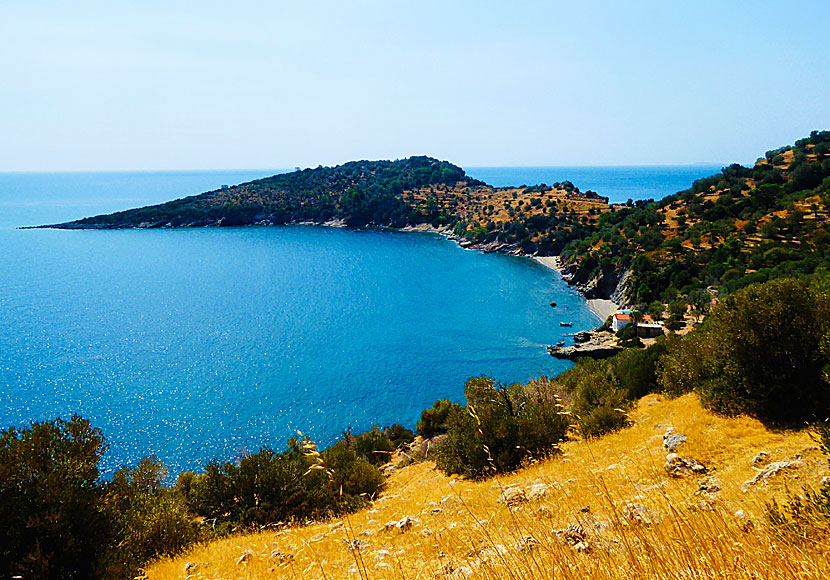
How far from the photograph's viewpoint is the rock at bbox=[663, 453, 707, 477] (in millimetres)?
9624

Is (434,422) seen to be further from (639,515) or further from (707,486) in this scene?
(639,515)

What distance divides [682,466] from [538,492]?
331cm

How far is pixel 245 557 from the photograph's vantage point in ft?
33.2

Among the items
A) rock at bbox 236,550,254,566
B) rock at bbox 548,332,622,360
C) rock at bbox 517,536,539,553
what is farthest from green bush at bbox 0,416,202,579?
rock at bbox 548,332,622,360

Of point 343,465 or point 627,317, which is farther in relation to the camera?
point 627,317

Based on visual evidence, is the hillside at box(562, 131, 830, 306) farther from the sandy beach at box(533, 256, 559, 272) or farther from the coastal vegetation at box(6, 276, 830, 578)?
the coastal vegetation at box(6, 276, 830, 578)

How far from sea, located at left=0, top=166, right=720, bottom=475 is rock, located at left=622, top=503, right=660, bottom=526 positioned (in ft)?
104

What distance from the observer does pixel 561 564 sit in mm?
4723

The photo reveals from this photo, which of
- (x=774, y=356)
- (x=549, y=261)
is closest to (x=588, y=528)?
(x=774, y=356)

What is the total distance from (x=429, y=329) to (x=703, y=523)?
6246 cm

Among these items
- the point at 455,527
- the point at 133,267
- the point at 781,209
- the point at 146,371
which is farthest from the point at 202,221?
the point at 455,527

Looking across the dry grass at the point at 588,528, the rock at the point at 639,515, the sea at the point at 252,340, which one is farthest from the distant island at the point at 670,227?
the rock at the point at 639,515

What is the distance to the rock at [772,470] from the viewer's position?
26.8 feet

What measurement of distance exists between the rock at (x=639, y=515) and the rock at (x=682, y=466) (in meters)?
3.09
